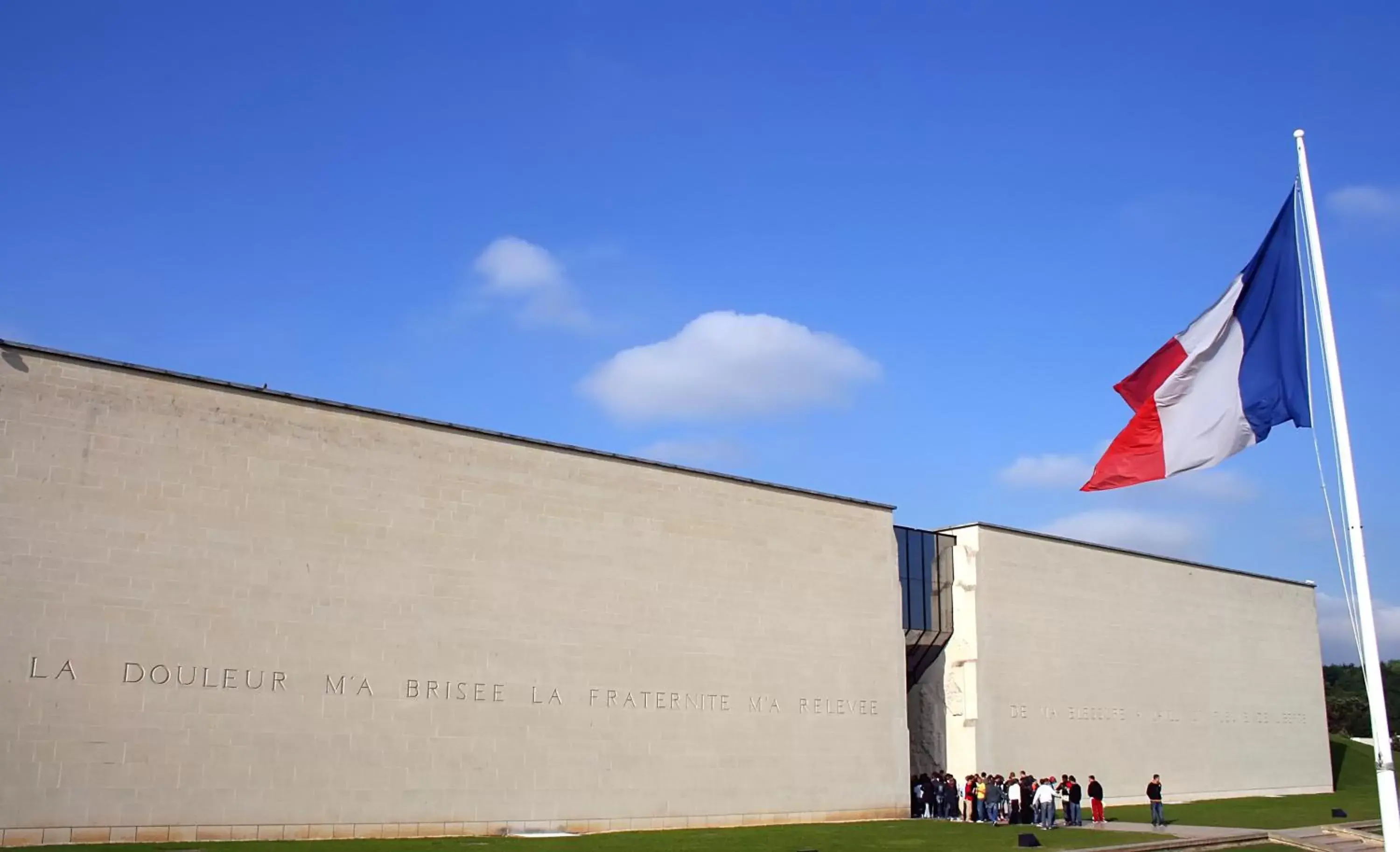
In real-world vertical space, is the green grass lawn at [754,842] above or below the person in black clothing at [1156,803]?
below

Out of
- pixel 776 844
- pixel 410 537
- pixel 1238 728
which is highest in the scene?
pixel 410 537

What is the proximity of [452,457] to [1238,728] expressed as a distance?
38.0m

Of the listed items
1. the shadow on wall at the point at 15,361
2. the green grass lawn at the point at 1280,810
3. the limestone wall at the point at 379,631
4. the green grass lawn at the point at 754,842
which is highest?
the shadow on wall at the point at 15,361

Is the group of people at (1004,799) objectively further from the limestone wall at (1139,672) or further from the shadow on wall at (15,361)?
the shadow on wall at (15,361)

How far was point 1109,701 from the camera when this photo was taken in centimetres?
4438

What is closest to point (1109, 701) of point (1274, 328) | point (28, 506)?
point (1274, 328)

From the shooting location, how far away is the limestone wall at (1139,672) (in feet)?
134

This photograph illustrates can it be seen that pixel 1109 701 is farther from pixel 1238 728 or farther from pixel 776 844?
pixel 776 844

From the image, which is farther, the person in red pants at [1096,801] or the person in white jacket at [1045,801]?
the person in red pants at [1096,801]

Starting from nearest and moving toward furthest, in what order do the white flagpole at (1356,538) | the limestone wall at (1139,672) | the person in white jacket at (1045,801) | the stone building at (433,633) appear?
the white flagpole at (1356,538) < the stone building at (433,633) < the person in white jacket at (1045,801) < the limestone wall at (1139,672)

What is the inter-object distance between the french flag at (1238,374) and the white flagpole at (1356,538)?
53cm

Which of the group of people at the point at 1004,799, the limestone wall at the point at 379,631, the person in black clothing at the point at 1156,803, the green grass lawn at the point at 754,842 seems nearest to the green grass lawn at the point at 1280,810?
the person in black clothing at the point at 1156,803

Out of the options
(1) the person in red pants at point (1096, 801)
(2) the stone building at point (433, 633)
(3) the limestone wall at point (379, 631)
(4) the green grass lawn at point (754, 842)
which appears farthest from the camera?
(1) the person in red pants at point (1096, 801)

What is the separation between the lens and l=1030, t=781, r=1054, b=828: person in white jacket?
33281 mm
